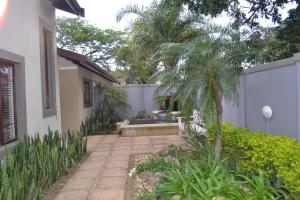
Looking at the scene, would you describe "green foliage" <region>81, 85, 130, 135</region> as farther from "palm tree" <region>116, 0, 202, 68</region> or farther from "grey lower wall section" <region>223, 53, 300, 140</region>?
"grey lower wall section" <region>223, 53, 300, 140</region>

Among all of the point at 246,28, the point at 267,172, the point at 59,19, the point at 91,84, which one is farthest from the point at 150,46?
the point at 59,19

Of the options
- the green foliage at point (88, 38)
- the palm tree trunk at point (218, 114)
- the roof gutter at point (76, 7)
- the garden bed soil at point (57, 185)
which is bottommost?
the garden bed soil at point (57, 185)

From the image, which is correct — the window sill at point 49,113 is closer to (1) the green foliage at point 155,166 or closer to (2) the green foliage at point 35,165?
(2) the green foliage at point 35,165

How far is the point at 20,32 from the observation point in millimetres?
7285

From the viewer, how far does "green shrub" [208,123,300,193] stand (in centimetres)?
477

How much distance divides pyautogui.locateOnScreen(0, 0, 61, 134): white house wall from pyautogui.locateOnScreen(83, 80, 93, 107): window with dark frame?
21.7 ft

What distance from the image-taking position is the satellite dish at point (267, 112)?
6695 mm

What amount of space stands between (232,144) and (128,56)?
1762cm

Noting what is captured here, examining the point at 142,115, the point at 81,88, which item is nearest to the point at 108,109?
the point at 142,115

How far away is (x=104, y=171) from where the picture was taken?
7.56 m

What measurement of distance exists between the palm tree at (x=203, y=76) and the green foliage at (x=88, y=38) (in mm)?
26303

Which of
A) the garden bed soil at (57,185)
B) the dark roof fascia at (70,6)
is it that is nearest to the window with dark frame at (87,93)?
the dark roof fascia at (70,6)

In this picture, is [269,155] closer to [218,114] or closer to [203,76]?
[218,114]

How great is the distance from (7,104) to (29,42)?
1552mm
